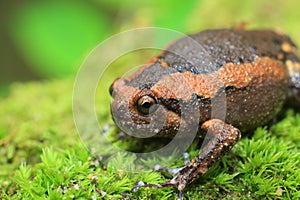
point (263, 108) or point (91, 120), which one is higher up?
point (91, 120)

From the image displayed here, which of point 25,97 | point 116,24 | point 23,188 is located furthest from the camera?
point 116,24

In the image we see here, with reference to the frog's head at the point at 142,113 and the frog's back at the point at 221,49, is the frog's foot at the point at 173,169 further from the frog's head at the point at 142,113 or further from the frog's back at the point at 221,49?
the frog's back at the point at 221,49

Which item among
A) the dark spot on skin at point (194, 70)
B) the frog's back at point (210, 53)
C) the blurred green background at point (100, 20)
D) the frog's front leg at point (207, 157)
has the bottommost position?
the frog's front leg at point (207, 157)

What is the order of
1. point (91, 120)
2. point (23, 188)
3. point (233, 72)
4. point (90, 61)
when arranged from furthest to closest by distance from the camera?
point (90, 61)
point (91, 120)
point (233, 72)
point (23, 188)

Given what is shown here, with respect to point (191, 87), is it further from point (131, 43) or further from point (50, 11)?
point (50, 11)

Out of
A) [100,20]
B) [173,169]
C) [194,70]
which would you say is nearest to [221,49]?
[194,70]

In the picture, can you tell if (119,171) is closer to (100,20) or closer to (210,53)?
(210,53)

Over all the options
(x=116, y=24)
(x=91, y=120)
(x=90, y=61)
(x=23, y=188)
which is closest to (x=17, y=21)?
(x=116, y=24)

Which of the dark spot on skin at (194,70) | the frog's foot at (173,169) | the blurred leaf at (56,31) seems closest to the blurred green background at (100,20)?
the blurred leaf at (56,31)
